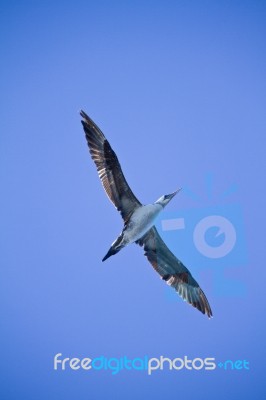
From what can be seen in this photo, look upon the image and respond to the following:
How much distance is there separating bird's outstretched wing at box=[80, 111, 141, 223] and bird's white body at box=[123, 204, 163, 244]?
181mm

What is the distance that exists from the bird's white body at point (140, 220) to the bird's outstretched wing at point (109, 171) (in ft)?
0.59

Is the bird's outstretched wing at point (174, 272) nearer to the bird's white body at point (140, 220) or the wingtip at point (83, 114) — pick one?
the bird's white body at point (140, 220)

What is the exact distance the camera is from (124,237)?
29.5 feet

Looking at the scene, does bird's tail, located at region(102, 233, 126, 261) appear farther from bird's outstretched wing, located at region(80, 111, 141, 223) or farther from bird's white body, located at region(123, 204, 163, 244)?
bird's outstretched wing, located at region(80, 111, 141, 223)

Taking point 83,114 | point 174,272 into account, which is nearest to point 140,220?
point 174,272

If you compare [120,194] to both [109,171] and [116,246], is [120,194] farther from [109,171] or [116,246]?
[116,246]

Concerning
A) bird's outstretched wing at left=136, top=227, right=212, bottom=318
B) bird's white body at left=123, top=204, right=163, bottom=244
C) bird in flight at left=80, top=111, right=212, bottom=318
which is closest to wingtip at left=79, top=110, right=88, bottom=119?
bird in flight at left=80, top=111, right=212, bottom=318

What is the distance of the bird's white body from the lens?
9.05 meters

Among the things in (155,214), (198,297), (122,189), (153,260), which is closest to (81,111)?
(122,189)

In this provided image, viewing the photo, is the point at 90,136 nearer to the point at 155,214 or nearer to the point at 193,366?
the point at 155,214

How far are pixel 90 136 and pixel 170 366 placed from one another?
5.96 m

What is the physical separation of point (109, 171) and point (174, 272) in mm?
2549

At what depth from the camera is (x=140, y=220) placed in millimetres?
9055

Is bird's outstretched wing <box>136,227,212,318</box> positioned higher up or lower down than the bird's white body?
lower down
